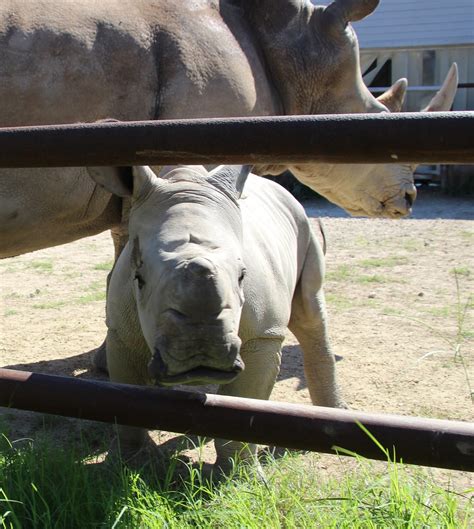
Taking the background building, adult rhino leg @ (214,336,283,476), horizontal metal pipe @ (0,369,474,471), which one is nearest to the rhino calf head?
horizontal metal pipe @ (0,369,474,471)

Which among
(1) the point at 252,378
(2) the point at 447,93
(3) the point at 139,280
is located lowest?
(1) the point at 252,378

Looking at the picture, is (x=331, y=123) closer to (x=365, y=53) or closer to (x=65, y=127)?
(x=65, y=127)

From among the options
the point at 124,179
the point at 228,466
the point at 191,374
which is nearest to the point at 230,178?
the point at 124,179

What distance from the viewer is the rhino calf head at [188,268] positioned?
99.7 inches

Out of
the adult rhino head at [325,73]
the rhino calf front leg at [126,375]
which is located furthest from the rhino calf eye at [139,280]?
the adult rhino head at [325,73]

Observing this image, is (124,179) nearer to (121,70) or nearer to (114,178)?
(114,178)

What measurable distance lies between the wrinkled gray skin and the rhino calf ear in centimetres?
121

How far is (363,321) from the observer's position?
6445 millimetres

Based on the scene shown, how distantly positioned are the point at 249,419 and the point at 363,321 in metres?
4.21

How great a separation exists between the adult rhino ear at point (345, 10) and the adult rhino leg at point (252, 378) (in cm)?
239

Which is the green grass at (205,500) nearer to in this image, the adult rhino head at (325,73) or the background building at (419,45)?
the adult rhino head at (325,73)

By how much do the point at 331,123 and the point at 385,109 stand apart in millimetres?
3842

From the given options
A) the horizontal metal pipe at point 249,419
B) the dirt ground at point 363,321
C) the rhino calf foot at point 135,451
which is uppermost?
the horizontal metal pipe at point 249,419

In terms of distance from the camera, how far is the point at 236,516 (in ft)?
8.74
